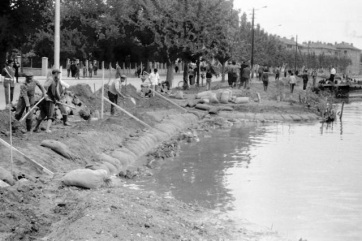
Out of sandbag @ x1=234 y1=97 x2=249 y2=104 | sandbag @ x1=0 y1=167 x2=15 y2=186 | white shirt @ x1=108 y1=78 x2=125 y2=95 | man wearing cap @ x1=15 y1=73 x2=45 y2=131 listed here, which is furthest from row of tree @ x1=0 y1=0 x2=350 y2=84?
sandbag @ x1=0 y1=167 x2=15 y2=186

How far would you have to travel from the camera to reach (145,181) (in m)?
15.3

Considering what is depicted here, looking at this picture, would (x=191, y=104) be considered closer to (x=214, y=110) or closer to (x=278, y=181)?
(x=214, y=110)

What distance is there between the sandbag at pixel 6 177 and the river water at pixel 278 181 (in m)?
3.68

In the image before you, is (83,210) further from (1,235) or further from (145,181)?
(145,181)

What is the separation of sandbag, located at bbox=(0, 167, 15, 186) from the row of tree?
19.8 m

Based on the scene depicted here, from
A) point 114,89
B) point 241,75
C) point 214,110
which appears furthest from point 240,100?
point 114,89

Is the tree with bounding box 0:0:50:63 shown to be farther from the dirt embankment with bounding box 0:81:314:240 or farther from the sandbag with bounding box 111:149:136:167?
the sandbag with bounding box 111:149:136:167

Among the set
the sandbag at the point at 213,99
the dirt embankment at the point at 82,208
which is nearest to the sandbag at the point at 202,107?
the sandbag at the point at 213,99

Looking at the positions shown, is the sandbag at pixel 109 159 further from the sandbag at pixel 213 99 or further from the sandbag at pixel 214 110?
the sandbag at pixel 213 99

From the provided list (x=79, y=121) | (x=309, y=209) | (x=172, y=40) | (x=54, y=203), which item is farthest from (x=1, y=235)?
(x=172, y=40)

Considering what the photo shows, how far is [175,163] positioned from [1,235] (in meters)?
10.1

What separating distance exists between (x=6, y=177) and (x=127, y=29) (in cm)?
3492

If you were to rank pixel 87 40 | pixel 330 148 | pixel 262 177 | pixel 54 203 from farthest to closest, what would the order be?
pixel 87 40, pixel 330 148, pixel 262 177, pixel 54 203

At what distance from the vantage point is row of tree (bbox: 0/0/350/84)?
31.8m
